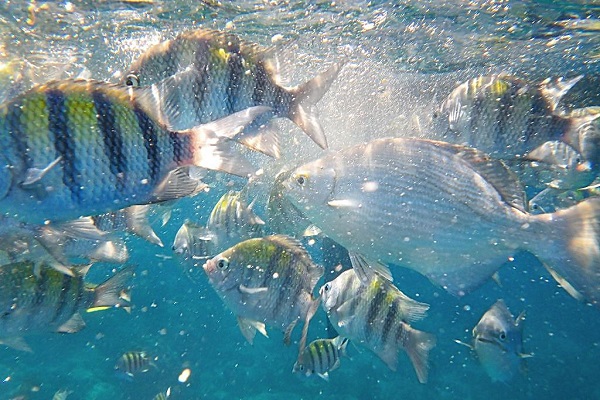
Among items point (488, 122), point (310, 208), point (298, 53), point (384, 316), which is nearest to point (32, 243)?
point (310, 208)

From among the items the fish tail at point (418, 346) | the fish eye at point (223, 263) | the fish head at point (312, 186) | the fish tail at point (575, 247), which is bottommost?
the fish tail at point (418, 346)

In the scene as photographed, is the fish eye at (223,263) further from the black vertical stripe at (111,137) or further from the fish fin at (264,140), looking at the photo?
the black vertical stripe at (111,137)

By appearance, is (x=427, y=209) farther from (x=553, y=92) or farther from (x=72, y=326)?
(x=72, y=326)

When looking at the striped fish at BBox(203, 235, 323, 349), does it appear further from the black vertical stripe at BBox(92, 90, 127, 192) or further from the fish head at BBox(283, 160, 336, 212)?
the black vertical stripe at BBox(92, 90, 127, 192)

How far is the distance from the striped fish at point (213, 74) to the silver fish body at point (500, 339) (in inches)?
179

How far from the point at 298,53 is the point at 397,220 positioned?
12710 mm

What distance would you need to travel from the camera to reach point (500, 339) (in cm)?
594

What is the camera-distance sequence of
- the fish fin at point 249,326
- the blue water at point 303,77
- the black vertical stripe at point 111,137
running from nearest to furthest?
1. the black vertical stripe at point 111,137
2. the fish fin at point 249,326
3. the blue water at point 303,77

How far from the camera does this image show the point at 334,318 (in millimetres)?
4102

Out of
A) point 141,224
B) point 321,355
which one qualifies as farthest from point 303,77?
point 141,224

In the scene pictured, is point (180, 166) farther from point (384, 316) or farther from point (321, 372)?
point (321, 372)

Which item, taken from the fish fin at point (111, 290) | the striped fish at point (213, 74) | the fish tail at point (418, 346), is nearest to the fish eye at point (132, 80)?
the striped fish at point (213, 74)

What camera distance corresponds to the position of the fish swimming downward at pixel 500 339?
593 cm

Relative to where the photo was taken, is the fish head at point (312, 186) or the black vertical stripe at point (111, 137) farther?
the fish head at point (312, 186)
